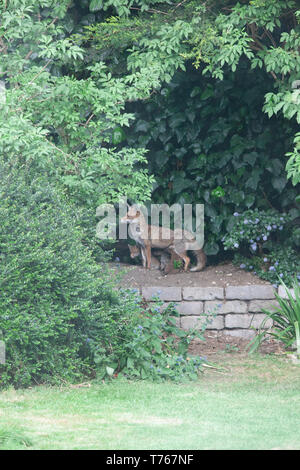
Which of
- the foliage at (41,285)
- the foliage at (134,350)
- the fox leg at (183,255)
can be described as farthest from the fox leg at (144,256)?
the foliage at (41,285)

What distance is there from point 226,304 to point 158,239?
1121 mm

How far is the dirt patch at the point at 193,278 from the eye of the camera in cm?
779

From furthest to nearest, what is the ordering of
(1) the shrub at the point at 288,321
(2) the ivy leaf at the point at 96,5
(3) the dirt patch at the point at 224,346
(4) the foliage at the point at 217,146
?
1. (4) the foliage at the point at 217,146
2. (2) the ivy leaf at the point at 96,5
3. (3) the dirt patch at the point at 224,346
4. (1) the shrub at the point at 288,321

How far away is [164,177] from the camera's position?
8719 mm

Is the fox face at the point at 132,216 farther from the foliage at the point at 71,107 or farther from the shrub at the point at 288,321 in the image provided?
the shrub at the point at 288,321

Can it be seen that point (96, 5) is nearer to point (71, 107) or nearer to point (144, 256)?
point (71, 107)

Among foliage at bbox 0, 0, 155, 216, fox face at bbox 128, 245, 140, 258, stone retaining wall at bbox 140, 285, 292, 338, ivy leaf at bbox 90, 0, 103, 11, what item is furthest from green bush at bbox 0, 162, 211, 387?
ivy leaf at bbox 90, 0, 103, 11

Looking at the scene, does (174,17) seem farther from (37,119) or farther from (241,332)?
(241,332)

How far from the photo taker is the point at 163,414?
4.84 m

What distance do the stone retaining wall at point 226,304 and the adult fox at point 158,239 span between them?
0.68 meters

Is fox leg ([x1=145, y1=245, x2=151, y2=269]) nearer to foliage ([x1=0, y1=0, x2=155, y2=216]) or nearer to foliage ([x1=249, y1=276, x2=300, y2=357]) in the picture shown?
foliage ([x1=0, y1=0, x2=155, y2=216])

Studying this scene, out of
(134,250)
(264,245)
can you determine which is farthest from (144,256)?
(264,245)

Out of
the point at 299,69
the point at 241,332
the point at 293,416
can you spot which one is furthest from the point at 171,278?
the point at 293,416

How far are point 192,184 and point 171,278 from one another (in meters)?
1.27
